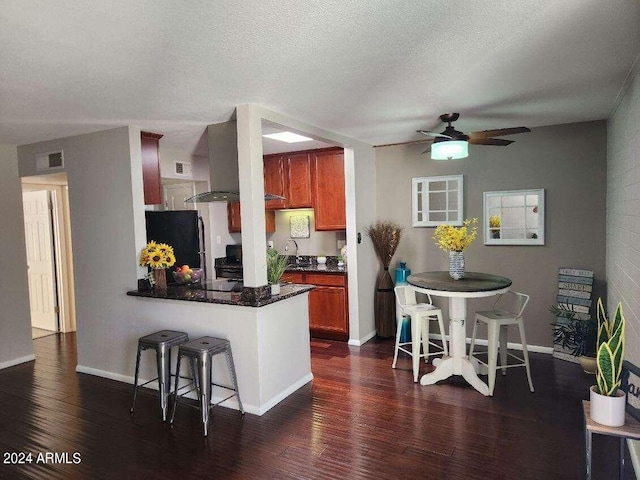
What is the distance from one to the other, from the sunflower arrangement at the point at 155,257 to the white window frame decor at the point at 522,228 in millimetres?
3362

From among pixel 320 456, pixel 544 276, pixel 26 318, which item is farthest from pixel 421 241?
pixel 26 318

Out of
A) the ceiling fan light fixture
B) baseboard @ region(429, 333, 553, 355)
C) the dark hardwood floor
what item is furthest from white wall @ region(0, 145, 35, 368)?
baseboard @ region(429, 333, 553, 355)

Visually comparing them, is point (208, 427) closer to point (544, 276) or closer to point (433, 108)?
point (433, 108)

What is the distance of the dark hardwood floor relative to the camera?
248 centimetres

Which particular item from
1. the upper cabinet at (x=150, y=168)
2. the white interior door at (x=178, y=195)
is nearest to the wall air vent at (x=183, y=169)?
the white interior door at (x=178, y=195)

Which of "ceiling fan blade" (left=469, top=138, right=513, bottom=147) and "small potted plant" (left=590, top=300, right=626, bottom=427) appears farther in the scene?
"ceiling fan blade" (left=469, top=138, right=513, bottom=147)

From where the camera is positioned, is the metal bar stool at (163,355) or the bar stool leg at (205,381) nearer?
the bar stool leg at (205,381)

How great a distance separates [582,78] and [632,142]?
551 mm

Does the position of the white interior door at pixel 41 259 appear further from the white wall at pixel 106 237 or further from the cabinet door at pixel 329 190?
the cabinet door at pixel 329 190

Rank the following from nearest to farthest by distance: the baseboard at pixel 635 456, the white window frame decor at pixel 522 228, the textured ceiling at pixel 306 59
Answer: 1. the textured ceiling at pixel 306 59
2. the baseboard at pixel 635 456
3. the white window frame decor at pixel 522 228

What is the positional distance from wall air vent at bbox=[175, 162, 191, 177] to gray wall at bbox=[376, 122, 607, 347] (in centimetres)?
268

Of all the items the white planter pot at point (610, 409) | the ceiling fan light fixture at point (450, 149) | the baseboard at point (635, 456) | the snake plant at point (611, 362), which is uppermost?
the ceiling fan light fixture at point (450, 149)

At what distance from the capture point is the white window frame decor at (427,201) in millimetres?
4797

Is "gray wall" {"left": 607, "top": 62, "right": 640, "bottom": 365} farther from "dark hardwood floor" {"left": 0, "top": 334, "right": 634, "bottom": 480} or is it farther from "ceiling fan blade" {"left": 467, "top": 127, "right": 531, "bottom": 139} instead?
"dark hardwood floor" {"left": 0, "top": 334, "right": 634, "bottom": 480}
